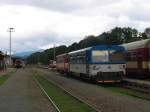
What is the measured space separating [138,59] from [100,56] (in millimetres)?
3826

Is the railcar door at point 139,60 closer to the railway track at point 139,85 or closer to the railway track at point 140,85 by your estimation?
the railway track at point 139,85

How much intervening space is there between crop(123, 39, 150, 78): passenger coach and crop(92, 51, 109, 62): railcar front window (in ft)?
10.0

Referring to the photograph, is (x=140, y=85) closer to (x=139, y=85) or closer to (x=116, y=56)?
(x=139, y=85)

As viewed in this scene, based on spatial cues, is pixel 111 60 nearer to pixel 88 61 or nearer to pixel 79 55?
pixel 88 61

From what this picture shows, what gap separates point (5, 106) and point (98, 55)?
1526 centimetres

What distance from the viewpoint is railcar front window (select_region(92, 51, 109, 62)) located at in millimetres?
33062

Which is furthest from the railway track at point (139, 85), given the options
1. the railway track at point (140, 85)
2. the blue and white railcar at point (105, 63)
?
the blue and white railcar at point (105, 63)

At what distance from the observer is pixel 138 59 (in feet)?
116

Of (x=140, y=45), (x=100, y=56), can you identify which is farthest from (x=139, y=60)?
(x=100, y=56)

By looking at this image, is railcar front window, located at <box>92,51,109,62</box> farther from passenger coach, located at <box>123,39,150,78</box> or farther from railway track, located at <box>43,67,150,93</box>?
passenger coach, located at <box>123,39,150,78</box>

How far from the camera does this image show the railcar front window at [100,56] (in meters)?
33.1

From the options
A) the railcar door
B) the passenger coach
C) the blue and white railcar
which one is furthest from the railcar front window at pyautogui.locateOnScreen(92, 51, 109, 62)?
the railcar door

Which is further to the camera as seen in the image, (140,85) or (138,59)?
(138,59)

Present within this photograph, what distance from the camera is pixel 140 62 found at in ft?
115
